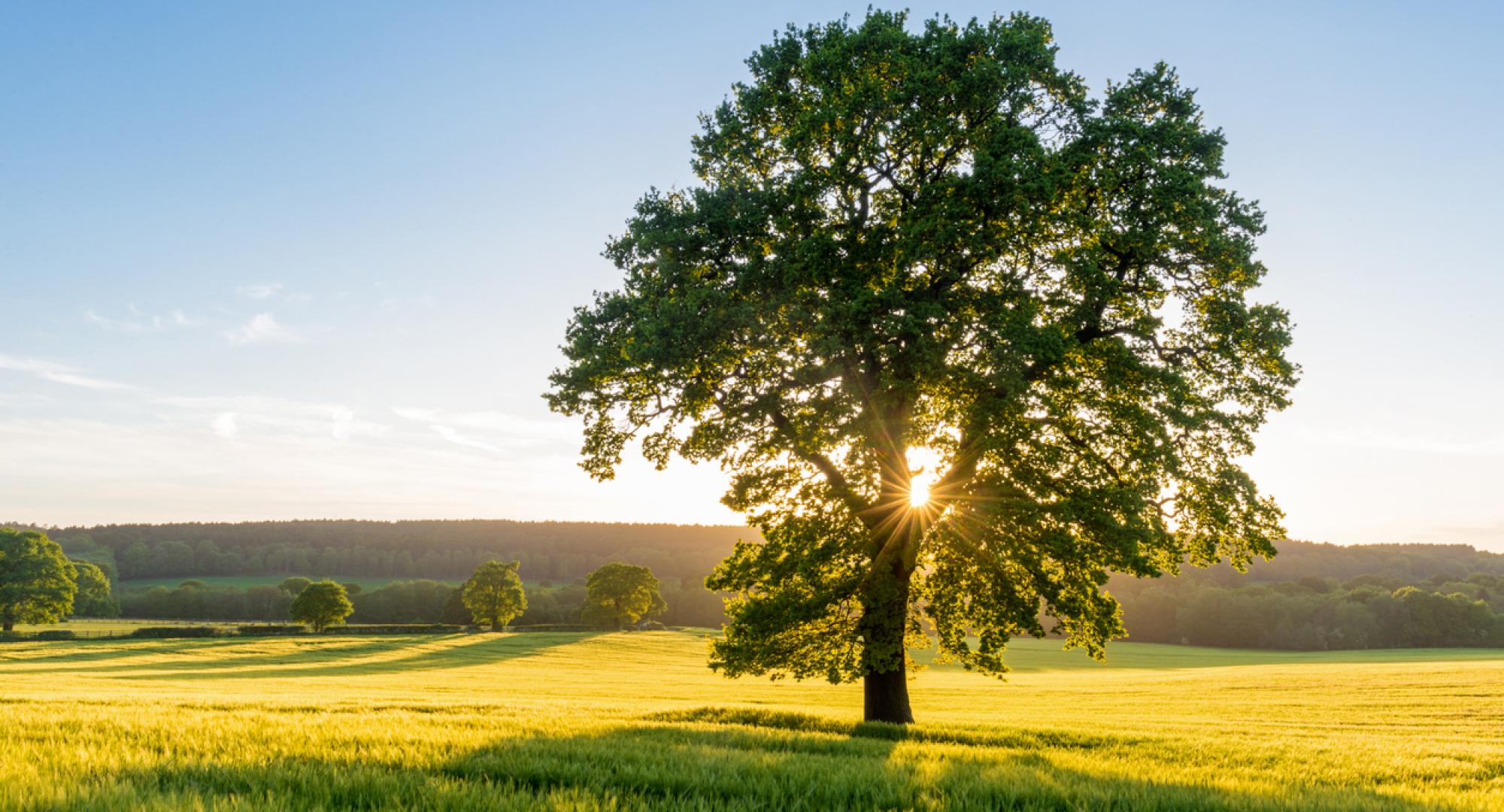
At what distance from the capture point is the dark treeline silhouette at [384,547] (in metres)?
173

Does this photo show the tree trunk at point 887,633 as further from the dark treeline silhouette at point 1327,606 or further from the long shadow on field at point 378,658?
the dark treeline silhouette at point 1327,606

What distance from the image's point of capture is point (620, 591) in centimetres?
10062

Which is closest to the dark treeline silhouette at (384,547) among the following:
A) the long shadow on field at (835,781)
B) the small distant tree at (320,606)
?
the small distant tree at (320,606)

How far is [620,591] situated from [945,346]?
91.4m

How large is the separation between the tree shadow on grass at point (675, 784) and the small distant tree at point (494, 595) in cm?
9883

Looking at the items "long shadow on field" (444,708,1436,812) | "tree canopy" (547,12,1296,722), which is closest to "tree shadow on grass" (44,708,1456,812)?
"long shadow on field" (444,708,1436,812)

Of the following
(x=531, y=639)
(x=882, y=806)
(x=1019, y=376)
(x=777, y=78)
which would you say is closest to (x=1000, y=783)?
(x=882, y=806)

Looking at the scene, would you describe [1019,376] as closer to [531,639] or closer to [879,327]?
[879,327]

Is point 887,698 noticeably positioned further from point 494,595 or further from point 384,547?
point 384,547

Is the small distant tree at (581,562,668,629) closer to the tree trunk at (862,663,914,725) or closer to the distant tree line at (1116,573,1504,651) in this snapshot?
the distant tree line at (1116,573,1504,651)

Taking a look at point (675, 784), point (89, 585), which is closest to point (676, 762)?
point (675, 784)

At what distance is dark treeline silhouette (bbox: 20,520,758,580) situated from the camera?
6806 inches

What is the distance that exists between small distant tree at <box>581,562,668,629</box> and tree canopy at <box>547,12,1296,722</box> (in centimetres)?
8625

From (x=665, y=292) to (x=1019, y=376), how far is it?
7.32 metres
